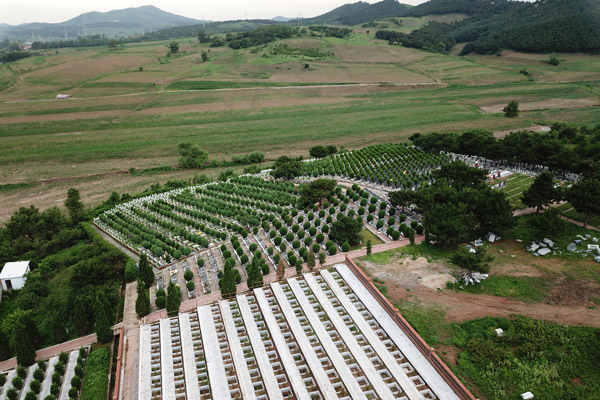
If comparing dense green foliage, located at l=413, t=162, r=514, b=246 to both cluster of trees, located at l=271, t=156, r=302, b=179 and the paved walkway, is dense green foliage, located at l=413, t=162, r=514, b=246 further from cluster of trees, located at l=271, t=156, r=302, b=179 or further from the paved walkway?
the paved walkway

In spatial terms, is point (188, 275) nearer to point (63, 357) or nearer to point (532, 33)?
point (63, 357)

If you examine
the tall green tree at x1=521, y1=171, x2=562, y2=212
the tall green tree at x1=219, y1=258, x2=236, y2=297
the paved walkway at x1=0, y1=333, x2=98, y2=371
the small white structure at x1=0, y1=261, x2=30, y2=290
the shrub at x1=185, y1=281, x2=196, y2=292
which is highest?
the tall green tree at x1=521, y1=171, x2=562, y2=212

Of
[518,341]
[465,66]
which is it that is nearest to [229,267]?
[518,341]

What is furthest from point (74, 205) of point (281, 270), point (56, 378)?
point (281, 270)

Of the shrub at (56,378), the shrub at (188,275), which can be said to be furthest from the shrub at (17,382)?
the shrub at (188,275)

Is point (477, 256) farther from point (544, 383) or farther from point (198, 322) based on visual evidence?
point (198, 322)

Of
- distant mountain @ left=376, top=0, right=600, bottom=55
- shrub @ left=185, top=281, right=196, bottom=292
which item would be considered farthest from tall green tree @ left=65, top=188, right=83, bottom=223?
Result: distant mountain @ left=376, top=0, right=600, bottom=55

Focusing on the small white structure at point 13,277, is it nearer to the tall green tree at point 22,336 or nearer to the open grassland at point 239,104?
the tall green tree at point 22,336
